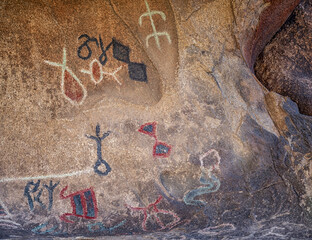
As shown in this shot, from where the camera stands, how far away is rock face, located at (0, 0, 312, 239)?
1.70 metres

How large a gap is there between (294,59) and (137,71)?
1205mm

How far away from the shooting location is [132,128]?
1.76 meters

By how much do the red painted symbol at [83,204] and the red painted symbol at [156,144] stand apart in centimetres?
40

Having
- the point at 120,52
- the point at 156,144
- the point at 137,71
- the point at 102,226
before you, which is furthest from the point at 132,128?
the point at 102,226

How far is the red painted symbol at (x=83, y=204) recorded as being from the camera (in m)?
1.74

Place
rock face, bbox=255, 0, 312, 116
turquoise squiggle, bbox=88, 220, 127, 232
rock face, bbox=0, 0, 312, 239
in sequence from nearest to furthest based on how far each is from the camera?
rock face, bbox=0, 0, 312, 239, turquoise squiggle, bbox=88, 220, 127, 232, rock face, bbox=255, 0, 312, 116

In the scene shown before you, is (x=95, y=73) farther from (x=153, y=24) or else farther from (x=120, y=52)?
(x=153, y=24)

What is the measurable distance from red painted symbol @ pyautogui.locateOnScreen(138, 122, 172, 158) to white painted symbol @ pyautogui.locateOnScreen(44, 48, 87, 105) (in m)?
0.36

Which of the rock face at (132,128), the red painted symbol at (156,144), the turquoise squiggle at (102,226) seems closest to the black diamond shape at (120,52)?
the rock face at (132,128)

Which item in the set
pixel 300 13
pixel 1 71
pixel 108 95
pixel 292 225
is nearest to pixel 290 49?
pixel 300 13

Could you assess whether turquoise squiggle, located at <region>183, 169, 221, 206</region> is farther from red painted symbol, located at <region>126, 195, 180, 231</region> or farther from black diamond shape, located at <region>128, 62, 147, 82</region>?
black diamond shape, located at <region>128, 62, 147, 82</region>

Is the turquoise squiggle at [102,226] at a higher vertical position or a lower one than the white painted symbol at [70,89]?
lower

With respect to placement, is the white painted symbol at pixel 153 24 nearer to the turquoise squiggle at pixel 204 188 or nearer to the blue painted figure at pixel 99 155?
the blue painted figure at pixel 99 155

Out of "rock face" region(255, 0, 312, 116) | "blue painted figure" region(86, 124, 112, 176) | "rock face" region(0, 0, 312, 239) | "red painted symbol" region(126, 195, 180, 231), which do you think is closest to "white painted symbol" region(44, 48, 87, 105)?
"rock face" region(0, 0, 312, 239)
